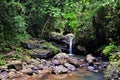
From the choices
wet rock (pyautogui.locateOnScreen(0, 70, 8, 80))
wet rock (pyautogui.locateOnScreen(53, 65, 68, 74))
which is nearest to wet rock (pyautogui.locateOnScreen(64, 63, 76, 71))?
wet rock (pyautogui.locateOnScreen(53, 65, 68, 74))

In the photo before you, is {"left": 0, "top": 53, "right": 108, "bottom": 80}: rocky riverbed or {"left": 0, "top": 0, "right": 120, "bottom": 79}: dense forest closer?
{"left": 0, "top": 53, "right": 108, "bottom": 80}: rocky riverbed

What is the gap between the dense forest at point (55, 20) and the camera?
14203mm

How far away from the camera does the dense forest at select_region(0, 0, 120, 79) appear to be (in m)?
14.2

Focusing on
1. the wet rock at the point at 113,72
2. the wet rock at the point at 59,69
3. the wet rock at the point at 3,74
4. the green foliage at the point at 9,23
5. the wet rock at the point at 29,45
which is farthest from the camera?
the wet rock at the point at 29,45

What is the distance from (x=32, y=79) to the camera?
11680 millimetres

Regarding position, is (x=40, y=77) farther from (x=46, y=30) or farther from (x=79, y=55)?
(x=46, y=30)

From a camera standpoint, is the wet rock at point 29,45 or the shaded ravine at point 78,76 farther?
the wet rock at point 29,45

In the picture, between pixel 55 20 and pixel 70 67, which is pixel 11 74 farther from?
pixel 55 20

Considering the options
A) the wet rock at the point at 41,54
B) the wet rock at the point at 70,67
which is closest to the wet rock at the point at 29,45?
the wet rock at the point at 41,54

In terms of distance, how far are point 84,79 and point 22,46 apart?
6546 mm

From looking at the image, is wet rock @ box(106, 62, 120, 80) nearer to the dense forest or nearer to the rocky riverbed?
the dense forest

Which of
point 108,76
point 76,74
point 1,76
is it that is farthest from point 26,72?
point 108,76

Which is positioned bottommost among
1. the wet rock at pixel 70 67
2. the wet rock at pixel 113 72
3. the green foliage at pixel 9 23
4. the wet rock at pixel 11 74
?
the wet rock at pixel 70 67

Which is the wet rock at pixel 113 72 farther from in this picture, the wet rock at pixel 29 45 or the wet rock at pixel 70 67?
the wet rock at pixel 29 45
